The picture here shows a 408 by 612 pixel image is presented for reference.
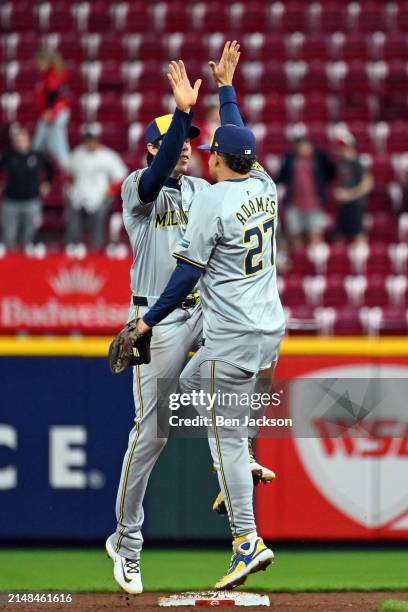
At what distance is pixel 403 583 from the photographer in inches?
277

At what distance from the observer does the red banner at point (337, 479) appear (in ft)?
25.6

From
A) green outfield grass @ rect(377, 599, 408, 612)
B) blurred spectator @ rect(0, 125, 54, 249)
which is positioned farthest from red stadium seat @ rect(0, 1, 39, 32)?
green outfield grass @ rect(377, 599, 408, 612)

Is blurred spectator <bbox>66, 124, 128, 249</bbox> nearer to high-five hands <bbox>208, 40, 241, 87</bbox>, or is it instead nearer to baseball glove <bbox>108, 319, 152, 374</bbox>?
high-five hands <bbox>208, 40, 241, 87</bbox>

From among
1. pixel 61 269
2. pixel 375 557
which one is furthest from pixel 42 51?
pixel 375 557

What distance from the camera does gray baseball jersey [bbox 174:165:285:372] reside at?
554cm

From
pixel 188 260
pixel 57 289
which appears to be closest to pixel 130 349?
pixel 188 260

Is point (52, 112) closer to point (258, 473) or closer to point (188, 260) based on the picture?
point (258, 473)

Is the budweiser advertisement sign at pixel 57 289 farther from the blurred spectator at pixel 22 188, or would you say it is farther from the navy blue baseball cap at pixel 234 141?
the navy blue baseball cap at pixel 234 141

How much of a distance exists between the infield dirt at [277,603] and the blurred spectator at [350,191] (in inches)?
257

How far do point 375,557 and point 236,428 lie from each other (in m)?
2.50

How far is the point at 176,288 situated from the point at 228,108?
107 centimetres

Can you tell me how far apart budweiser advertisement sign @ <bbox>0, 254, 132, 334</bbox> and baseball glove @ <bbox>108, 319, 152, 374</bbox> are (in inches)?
253

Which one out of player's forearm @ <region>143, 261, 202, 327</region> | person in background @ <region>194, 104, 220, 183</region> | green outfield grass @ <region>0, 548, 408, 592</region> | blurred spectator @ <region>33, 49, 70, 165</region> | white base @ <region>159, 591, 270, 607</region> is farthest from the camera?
blurred spectator @ <region>33, 49, 70, 165</region>

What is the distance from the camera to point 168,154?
5609 mm
